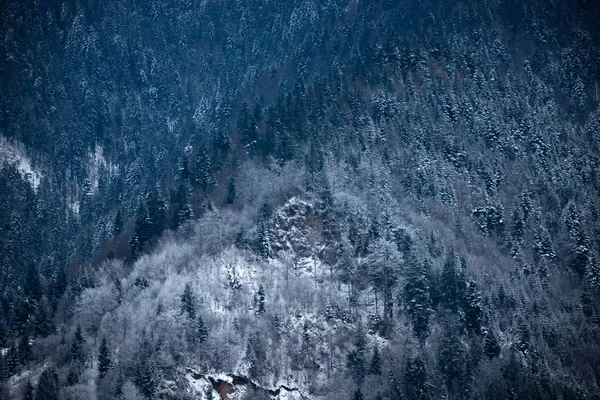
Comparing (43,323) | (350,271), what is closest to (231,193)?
(350,271)

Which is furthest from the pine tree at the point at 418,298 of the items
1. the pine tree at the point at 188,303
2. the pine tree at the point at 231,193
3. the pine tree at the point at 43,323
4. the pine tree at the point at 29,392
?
the pine tree at the point at 43,323

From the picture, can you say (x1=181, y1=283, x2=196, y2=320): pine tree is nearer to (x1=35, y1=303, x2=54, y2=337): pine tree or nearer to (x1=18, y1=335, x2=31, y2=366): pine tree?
(x1=35, y1=303, x2=54, y2=337): pine tree

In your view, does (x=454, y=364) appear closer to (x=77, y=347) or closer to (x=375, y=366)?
(x=375, y=366)

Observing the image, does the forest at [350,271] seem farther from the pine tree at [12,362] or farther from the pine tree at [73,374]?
the pine tree at [12,362]

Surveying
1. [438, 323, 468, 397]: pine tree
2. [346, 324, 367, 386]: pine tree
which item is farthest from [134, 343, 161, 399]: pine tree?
[438, 323, 468, 397]: pine tree

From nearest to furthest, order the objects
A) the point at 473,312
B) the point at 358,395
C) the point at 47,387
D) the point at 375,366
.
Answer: the point at 47,387
the point at 358,395
the point at 375,366
the point at 473,312
